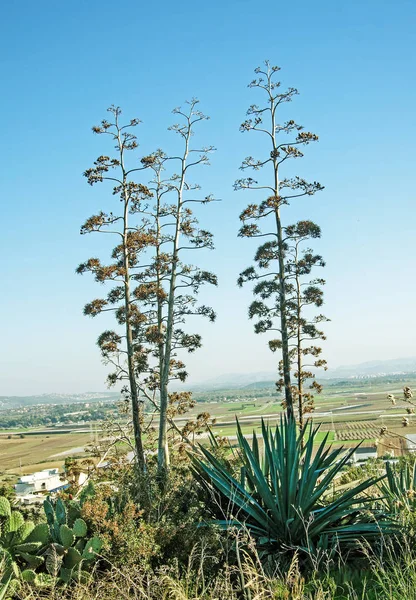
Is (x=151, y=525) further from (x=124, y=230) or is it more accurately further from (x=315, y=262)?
(x=124, y=230)

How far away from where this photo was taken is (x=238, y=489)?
Result: 7086mm

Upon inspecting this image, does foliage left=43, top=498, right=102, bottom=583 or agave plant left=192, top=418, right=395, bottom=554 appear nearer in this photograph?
foliage left=43, top=498, right=102, bottom=583

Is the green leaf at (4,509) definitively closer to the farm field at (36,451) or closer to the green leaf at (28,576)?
the green leaf at (28,576)

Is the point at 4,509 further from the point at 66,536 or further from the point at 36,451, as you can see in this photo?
the point at 36,451

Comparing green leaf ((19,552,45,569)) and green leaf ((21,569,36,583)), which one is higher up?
green leaf ((19,552,45,569))

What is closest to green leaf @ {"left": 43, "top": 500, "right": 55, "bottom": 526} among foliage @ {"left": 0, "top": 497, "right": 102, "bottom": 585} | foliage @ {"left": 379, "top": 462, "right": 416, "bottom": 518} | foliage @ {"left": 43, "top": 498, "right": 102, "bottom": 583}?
foliage @ {"left": 43, "top": 498, "right": 102, "bottom": 583}

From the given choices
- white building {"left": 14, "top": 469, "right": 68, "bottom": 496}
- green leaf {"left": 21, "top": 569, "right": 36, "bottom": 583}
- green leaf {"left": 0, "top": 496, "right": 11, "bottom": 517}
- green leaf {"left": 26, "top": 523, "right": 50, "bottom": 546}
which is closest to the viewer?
green leaf {"left": 21, "top": 569, "right": 36, "bottom": 583}

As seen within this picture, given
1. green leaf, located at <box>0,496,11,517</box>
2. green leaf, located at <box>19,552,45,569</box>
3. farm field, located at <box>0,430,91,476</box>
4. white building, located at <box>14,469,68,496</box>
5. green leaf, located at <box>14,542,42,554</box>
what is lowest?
farm field, located at <box>0,430,91,476</box>

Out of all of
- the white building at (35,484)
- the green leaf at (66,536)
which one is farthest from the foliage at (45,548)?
the white building at (35,484)

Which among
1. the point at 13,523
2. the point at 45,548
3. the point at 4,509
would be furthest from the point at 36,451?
the point at 13,523

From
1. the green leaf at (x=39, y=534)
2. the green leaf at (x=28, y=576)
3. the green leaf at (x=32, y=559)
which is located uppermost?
the green leaf at (x=39, y=534)

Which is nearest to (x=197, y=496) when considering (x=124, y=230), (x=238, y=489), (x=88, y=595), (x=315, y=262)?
(x=238, y=489)

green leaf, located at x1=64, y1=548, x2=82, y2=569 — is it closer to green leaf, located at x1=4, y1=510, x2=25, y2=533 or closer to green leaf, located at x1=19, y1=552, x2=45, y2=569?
green leaf, located at x1=19, y1=552, x2=45, y2=569

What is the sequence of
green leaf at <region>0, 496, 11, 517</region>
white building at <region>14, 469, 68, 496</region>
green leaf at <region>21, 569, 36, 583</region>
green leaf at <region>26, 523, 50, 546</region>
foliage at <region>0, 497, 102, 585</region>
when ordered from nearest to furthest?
1. green leaf at <region>21, 569, 36, 583</region>
2. foliage at <region>0, 497, 102, 585</region>
3. green leaf at <region>26, 523, 50, 546</region>
4. green leaf at <region>0, 496, 11, 517</region>
5. white building at <region>14, 469, 68, 496</region>
